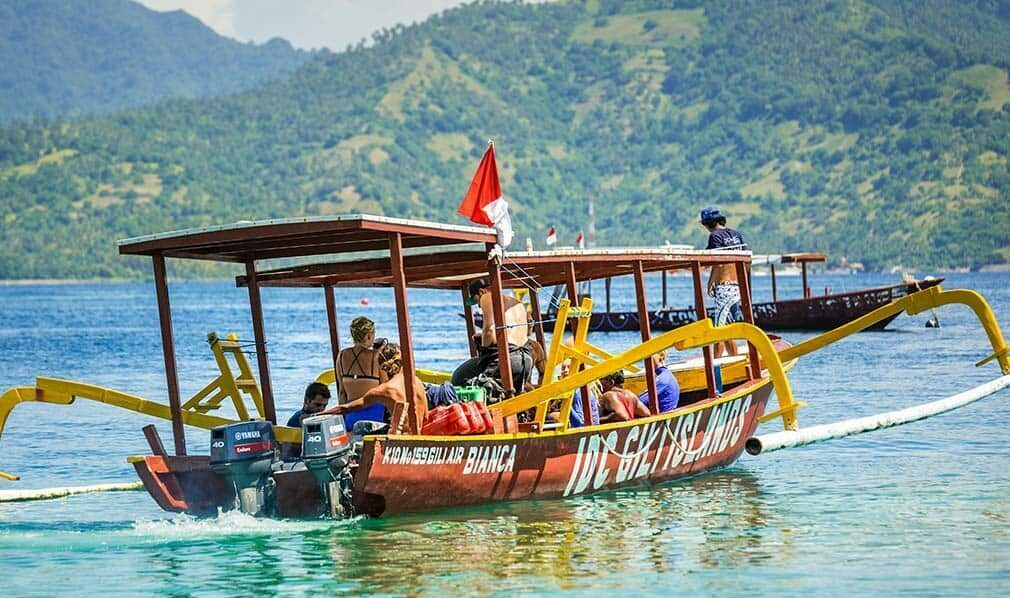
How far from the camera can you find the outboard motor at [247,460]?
13273mm

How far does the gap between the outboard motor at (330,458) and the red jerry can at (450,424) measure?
819 mm

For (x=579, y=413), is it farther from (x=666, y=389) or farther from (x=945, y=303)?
(x=945, y=303)

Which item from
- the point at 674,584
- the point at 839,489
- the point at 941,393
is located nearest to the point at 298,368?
the point at 941,393

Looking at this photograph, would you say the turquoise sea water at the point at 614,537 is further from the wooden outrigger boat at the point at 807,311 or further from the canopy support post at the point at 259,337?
the wooden outrigger boat at the point at 807,311

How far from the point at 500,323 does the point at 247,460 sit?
107 inches

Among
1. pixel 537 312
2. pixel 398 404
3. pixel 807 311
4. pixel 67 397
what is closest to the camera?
pixel 398 404

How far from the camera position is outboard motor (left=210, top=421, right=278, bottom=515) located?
13273mm

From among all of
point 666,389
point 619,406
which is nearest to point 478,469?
point 619,406

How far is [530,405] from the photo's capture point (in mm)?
14070

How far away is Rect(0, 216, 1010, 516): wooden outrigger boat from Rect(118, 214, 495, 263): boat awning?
2 cm

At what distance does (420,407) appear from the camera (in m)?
13.7

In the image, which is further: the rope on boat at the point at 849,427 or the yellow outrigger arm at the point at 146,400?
the yellow outrigger arm at the point at 146,400

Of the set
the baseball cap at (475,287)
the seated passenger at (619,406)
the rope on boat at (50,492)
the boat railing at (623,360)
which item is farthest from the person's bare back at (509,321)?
the rope on boat at (50,492)

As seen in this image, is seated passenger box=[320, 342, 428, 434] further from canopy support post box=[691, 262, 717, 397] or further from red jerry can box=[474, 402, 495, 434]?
canopy support post box=[691, 262, 717, 397]
